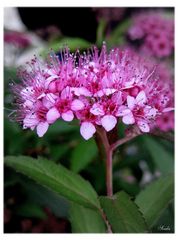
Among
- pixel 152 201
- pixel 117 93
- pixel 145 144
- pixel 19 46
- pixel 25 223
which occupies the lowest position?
pixel 25 223

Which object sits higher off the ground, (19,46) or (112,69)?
(19,46)

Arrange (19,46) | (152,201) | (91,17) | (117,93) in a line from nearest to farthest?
1. (117,93)
2. (152,201)
3. (91,17)
4. (19,46)

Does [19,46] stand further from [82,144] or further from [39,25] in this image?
Answer: [82,144]

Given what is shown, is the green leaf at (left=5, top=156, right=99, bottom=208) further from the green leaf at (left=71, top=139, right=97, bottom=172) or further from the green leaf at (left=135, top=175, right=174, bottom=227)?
the green leaf at (left=71, top=139, right=97, bottom=172)

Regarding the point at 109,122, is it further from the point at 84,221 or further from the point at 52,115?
the point at 84,221

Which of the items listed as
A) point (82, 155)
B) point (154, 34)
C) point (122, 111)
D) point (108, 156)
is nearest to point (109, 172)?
point (108, 156)

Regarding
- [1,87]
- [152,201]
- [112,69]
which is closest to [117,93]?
[112,69]

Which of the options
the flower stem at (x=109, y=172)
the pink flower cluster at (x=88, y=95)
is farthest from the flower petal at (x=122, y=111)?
the flower stem at (x=109, y=172)
